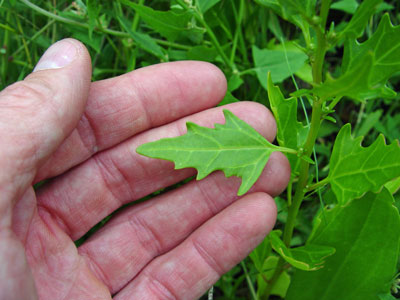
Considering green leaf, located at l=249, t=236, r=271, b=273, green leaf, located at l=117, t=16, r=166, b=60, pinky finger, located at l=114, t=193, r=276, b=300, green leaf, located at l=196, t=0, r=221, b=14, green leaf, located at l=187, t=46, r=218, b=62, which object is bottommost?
green leaf, located at l=249, t=236, r=271, b=273

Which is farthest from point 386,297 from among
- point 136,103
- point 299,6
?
point 136,103

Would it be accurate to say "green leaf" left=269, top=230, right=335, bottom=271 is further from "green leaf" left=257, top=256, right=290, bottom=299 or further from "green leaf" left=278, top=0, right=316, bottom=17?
"green leaf" left=278, top=0, right=316, bottom=17

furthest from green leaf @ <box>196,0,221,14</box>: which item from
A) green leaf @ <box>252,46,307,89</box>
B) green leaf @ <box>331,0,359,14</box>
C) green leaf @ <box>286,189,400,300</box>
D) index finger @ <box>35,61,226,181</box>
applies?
green leaf @ <box>286,189,400,300</box>

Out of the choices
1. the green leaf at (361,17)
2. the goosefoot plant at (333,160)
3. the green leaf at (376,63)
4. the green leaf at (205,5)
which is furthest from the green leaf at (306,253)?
the green leaf at (205,5)

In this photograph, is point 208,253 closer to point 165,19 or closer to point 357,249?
point 357,249

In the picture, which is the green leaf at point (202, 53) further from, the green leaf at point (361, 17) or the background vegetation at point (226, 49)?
the green leaf at point (361, 17)

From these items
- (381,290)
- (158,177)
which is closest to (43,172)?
(158,177)
